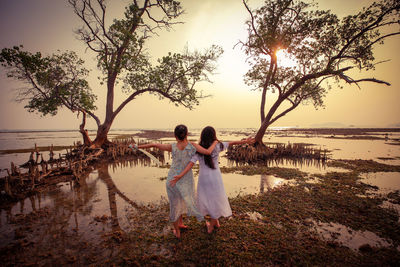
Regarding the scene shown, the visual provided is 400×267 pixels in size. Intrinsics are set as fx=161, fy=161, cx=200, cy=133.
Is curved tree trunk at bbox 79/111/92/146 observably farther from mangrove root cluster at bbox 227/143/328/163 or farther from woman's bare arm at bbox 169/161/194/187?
woman's bare arm at bbox 169/161/194/187

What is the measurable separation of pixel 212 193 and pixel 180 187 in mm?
794

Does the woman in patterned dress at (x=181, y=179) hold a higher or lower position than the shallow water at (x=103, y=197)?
higher

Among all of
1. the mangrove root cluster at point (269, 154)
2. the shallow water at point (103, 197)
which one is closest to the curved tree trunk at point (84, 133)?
the shallow water at point (103, 197)

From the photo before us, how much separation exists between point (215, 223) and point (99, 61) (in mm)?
19159

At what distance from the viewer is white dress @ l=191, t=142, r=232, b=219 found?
12.8ft

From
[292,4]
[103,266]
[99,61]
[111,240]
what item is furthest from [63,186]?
[292,4]

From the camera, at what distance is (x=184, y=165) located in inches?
151

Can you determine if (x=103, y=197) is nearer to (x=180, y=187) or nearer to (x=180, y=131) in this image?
(x=180, y=187)

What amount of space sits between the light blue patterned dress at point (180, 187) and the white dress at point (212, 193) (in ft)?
0.76

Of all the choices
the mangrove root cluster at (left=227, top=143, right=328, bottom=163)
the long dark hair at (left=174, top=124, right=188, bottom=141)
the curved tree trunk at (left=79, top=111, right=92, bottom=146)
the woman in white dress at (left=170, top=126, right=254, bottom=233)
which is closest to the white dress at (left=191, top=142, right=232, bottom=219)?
the woman in white dress at (left=170, top=126, right=254, bottom=233)

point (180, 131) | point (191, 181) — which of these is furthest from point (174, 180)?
point (180, 131)

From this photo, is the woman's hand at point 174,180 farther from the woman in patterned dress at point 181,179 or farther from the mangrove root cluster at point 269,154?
the mangrove root cluster at point 269,154

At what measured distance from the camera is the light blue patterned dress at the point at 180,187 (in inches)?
148

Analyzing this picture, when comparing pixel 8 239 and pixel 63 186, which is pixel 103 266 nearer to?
pixel 8 239
